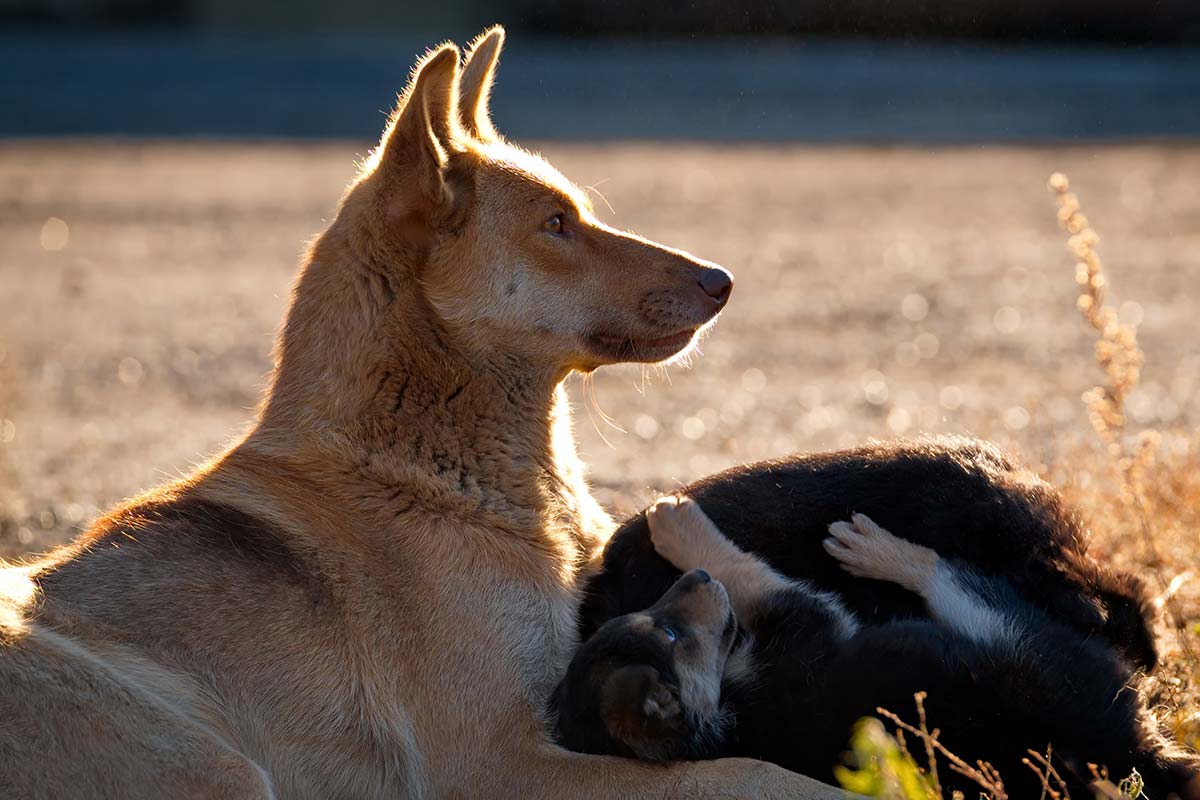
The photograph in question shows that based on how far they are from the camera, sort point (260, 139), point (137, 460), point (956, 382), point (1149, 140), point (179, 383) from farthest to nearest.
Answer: point (260, 139) → point (1149, 140) → point (179, 383) → point (956, 382) → point (137, 460)

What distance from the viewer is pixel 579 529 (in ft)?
16.5

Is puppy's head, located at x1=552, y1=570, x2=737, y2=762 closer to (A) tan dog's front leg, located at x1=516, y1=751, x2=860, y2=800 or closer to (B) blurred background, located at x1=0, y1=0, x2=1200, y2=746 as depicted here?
(A) tan dog's front leg, located at x1=516, y1=751, x2=860, y2=800

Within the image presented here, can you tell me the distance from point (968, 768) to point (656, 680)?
1018 mm

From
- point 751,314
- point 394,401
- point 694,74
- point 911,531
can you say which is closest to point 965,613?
point 911,531

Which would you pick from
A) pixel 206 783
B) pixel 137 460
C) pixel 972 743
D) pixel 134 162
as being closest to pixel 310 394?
pixel 206 783

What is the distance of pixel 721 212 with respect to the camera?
16.6 metres

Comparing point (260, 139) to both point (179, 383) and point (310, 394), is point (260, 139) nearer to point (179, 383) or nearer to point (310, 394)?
point (179, 383)

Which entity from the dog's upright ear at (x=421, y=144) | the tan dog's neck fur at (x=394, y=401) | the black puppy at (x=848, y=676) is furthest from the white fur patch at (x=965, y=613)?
the dog's upright ear at (x=421, y=144)

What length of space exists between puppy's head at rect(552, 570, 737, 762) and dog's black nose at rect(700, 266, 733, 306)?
92 cm

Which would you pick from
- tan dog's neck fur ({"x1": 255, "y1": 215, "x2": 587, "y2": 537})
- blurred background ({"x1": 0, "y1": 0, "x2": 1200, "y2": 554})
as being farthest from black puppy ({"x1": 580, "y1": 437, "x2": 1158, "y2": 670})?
blurred background ({"x1": 0, "y1": 0, "x2": 1200, "y2": 554})

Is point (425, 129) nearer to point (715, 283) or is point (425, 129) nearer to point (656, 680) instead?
point (715, 283)

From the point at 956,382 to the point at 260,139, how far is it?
14010 millimetres

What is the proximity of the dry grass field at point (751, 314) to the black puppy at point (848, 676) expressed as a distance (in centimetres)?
64

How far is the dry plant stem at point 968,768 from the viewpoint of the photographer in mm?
3559
